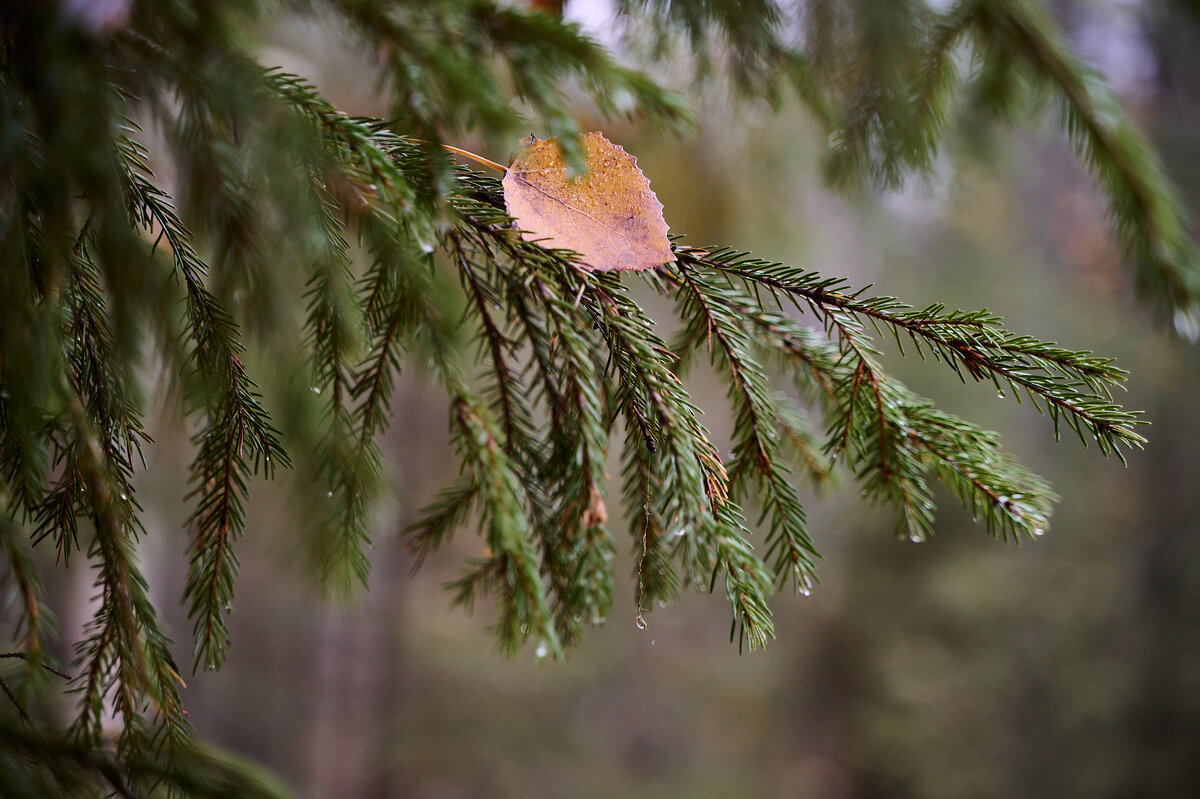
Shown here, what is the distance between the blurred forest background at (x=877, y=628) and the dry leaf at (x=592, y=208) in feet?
6.10

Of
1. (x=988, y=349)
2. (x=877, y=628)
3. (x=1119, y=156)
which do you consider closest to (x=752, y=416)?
(x=988, y=349)

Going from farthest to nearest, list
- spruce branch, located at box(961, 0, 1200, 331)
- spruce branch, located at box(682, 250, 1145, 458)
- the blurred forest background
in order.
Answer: the blurred forest background < spruce branch, located at box(961, 0, 1200, 331) < spruce branch, located at box(682, 250, 1145, 458)

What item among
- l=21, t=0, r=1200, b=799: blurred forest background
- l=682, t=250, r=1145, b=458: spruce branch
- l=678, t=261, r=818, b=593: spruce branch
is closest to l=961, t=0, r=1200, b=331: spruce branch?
l=682, t=250, r=1145, b=458: spruce branch

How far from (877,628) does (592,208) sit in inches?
212

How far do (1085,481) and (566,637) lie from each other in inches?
199

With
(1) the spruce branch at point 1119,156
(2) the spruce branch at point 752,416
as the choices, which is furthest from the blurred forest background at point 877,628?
(2) the spruce branch at point 752,416

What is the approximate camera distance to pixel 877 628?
5.12 meters

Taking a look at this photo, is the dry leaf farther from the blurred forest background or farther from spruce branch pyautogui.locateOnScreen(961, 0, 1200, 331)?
the blurred forest background

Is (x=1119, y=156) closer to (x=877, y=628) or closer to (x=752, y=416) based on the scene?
(x=752, y=416)

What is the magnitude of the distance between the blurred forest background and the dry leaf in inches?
73.2

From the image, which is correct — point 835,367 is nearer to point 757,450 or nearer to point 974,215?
point 757,450

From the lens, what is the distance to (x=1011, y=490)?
2.04ft

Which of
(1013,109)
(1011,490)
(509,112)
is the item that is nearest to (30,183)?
(509,112)

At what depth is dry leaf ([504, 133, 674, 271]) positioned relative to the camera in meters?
0.58
